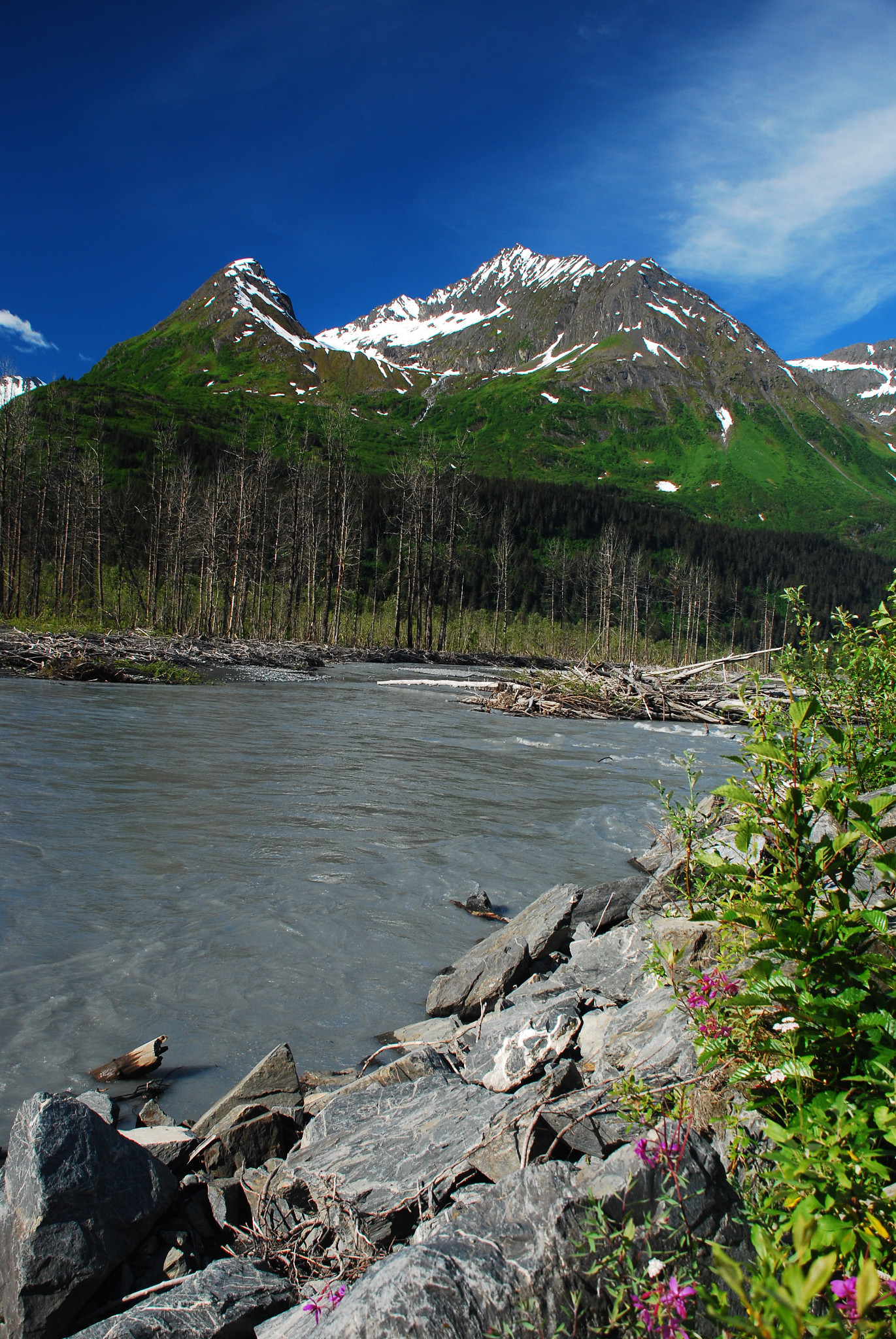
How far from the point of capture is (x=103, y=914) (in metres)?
4.80

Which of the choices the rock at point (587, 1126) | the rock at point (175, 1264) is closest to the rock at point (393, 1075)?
the rock at point (175, 1264)

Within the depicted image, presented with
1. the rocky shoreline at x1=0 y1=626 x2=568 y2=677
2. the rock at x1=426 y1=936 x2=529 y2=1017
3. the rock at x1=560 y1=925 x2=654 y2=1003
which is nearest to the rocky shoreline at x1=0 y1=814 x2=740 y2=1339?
the rock at x1=560 y1=925 x2=654 y2=1003

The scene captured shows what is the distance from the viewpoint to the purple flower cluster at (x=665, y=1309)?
1.32 meters

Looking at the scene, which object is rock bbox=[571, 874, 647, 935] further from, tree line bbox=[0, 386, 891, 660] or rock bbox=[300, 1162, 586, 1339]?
tree line bbox=[0, 386, 891, 660]

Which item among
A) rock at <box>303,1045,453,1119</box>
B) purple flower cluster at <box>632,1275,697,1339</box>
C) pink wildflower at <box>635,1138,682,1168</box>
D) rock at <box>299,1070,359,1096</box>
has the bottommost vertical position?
rock at <box>299,1070,359,1096</box>

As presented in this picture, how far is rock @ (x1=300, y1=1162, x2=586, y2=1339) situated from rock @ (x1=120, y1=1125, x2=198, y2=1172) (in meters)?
0.89

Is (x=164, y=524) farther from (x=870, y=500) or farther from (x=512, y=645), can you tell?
(x=870, y=500)

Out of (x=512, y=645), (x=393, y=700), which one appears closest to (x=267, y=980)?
(x=393, y=700)

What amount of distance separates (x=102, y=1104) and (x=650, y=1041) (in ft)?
6.95

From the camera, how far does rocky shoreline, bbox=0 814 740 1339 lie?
1.62 m

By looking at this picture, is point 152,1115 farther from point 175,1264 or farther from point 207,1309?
point 207,1309

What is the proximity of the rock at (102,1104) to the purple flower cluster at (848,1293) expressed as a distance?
2416 millimetres

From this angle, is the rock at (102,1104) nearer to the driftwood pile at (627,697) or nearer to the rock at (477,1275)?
the rock at (477,1275)

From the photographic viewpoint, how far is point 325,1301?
5.86 ft
